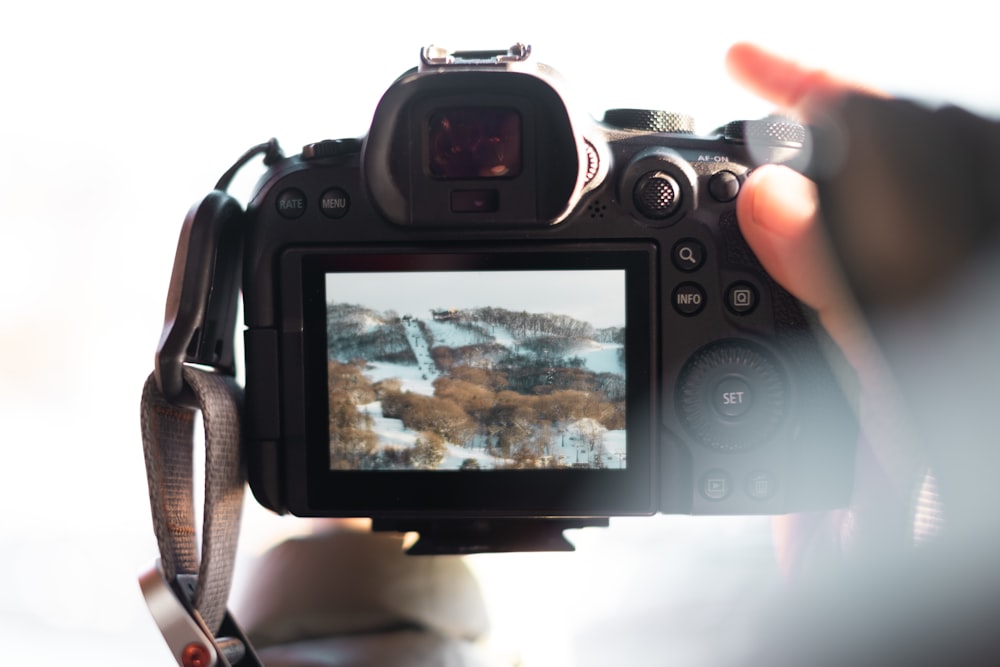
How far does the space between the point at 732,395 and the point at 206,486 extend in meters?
0.31

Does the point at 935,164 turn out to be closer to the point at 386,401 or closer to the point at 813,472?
the point at 813,472

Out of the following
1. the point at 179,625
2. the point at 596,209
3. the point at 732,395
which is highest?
the point at 596,209

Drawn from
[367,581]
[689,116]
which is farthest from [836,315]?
[367,581]

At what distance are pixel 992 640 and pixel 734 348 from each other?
0.21m

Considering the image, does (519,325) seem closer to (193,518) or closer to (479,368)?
(479,368)

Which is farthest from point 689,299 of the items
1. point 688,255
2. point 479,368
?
point 479,368

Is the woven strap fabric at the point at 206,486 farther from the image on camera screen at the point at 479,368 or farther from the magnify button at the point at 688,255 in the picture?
the magnify button at the point at 688,255

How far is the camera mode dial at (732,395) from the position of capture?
0.59m

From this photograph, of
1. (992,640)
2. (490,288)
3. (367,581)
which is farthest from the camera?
(367,581)

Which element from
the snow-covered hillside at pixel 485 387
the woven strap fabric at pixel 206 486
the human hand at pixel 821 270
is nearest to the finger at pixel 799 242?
the human hand at pixel 821 270

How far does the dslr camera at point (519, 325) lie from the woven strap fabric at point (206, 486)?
0.07 ft

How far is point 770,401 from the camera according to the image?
596mm

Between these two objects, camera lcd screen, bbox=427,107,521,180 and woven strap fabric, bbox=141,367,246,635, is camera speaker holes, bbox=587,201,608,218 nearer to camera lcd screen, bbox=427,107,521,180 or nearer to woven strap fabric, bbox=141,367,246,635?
camera lcd screen, bbox=427,107,521,180

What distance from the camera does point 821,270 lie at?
0.54 m
